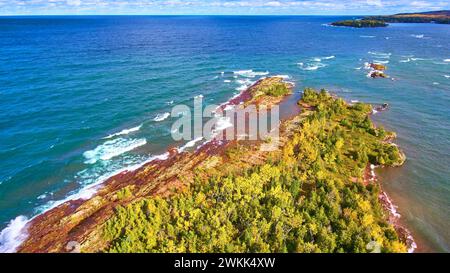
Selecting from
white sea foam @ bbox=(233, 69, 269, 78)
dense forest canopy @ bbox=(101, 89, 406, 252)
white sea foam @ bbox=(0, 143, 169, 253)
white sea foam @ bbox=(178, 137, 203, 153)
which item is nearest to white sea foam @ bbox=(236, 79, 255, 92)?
white sea foam @ bbox=(233, 69, 269, 78)

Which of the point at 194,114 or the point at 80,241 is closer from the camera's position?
the point at 80,241

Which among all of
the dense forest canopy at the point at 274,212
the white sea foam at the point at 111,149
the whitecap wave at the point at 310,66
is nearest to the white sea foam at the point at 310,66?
the whitecap wave at the point at 310,66

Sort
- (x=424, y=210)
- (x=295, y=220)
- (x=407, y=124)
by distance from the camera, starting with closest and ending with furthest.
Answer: (x=295, y=220) → (x=424, y=210) → (x=407, y=124)

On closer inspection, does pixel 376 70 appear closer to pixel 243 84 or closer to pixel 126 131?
pixel 243 84

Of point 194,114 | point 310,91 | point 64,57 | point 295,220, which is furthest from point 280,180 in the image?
point 64,57

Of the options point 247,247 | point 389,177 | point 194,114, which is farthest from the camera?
point 194,114

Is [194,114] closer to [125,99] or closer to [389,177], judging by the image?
[125,99]

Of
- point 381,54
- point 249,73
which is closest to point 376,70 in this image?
point 381,54
